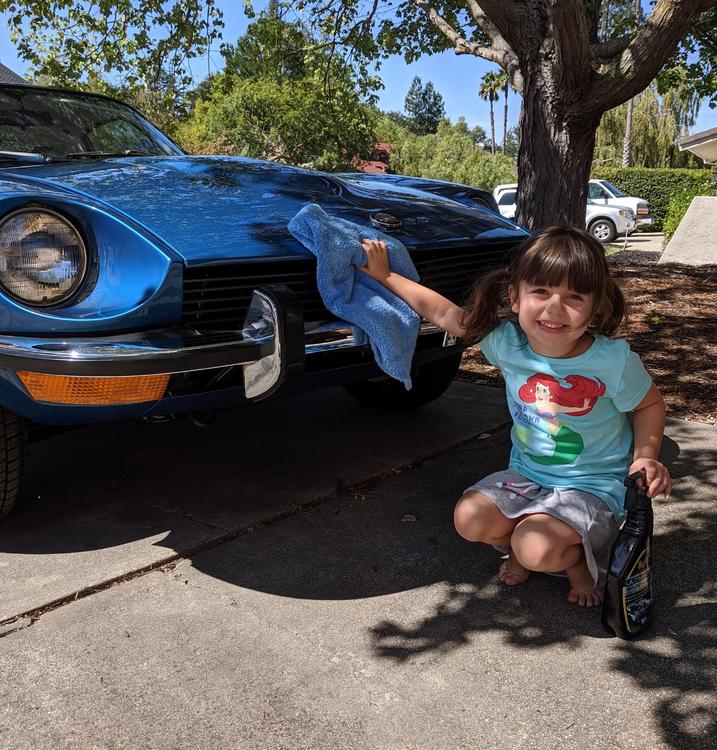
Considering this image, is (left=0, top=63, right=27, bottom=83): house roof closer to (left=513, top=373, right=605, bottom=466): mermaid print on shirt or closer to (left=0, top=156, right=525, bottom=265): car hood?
(left=0, top=156, right=525, bottom=265): car hood

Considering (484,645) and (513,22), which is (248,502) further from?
(513,22)

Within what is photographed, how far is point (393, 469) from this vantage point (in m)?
3.52

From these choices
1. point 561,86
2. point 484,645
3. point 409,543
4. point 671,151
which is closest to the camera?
point 484,645

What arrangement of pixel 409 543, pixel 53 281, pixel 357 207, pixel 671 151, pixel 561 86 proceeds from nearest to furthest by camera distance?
pixel 53 281, pixel 409 543, pixel 357 207, pixel 561 86, pixel 671 151

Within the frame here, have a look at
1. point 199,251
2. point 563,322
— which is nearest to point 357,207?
point 199,251

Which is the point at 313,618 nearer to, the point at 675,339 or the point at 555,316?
the point at 555,316

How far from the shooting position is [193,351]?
232cm

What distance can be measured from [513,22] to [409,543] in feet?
12.7

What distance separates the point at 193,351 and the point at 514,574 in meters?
1.20

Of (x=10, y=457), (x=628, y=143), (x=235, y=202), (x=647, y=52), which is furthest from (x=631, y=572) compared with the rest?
(x=628, y=143)

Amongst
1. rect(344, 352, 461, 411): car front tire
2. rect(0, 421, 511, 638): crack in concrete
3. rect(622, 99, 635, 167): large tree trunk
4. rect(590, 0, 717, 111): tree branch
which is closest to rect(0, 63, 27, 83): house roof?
rect(590, 0, 717, 111): tree branch

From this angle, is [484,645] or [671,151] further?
[671,151]

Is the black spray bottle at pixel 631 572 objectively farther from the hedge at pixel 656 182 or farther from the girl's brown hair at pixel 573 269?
the hedge at pixel 656 182

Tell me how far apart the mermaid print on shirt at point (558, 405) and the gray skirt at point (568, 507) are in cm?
10
